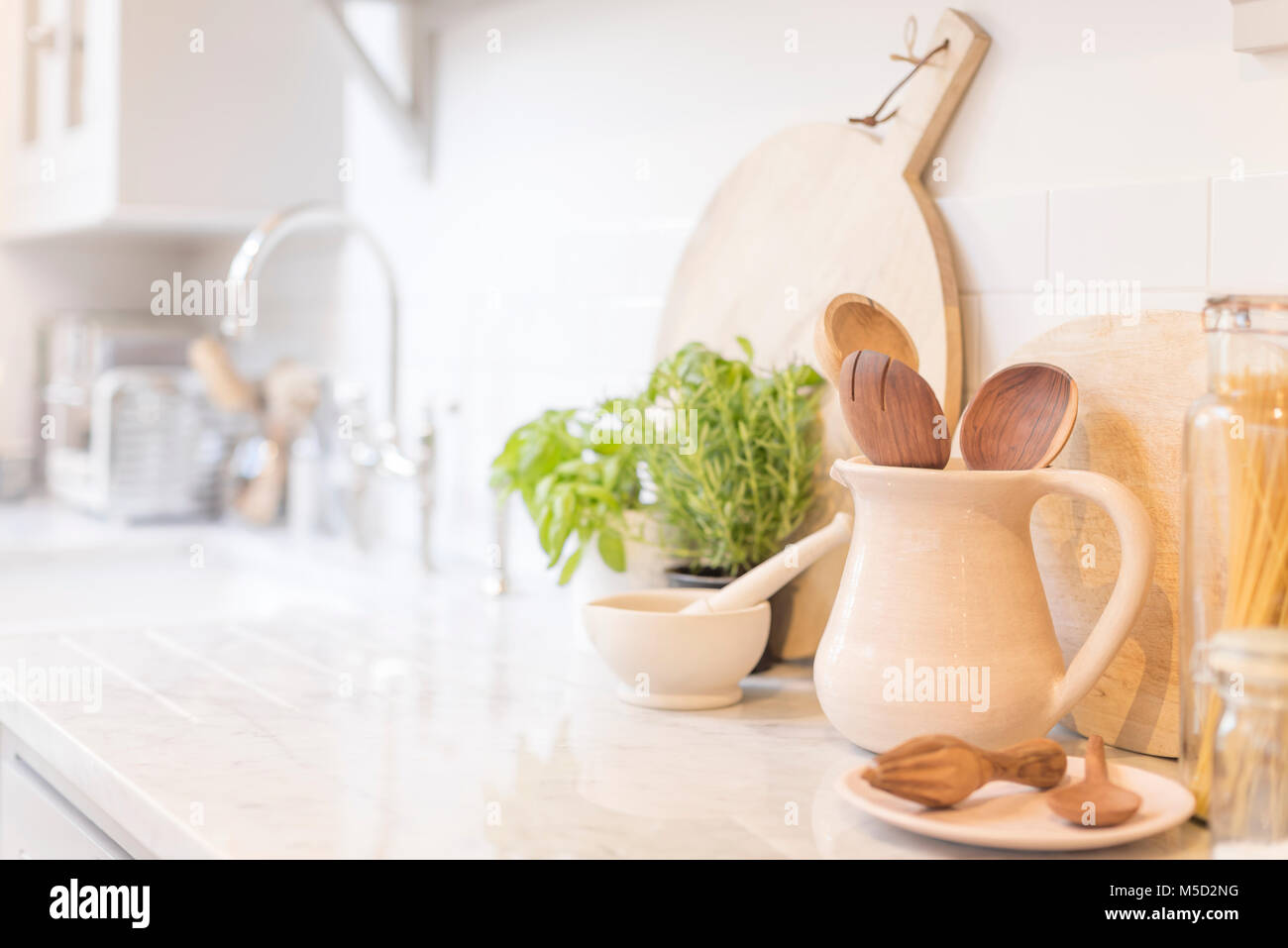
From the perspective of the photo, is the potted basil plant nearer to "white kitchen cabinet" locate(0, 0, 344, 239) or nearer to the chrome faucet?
the chrome faucet

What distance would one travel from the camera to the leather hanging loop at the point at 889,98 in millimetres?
1042

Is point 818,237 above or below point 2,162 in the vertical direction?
below

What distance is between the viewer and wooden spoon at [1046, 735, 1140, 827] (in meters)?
0.68

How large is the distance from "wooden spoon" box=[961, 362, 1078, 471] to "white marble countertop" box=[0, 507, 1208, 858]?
0.20 m

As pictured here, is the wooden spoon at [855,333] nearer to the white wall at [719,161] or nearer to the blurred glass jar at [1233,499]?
the white wall at [719,161]

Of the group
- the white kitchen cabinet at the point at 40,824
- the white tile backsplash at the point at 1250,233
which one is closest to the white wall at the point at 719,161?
the white tile backsplash at the point at 1250,233

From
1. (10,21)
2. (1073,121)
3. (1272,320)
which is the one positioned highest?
(10,21)

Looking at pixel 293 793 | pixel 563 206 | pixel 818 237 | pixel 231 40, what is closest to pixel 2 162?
pixel 231 40

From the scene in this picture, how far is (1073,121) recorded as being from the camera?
3.20 ft

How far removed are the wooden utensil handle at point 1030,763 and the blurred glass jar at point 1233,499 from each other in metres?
0.07

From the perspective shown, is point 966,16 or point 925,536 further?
point 966,16

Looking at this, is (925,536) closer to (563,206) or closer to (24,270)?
(563,206)

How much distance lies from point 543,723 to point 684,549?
237 millimetres

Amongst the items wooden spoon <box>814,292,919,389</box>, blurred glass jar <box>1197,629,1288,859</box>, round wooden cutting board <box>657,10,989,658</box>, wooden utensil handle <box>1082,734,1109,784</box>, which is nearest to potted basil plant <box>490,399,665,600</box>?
round wooden cutting board <box>657,10,989,658</box>
